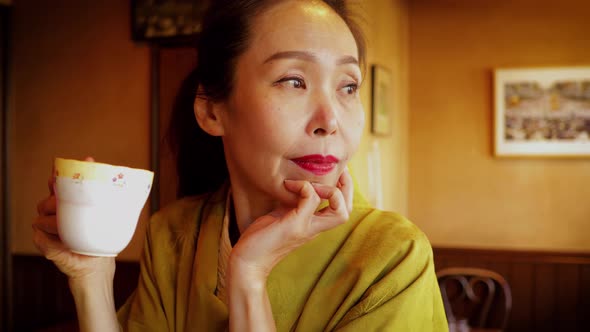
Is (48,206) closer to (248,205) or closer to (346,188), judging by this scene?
(248,205)

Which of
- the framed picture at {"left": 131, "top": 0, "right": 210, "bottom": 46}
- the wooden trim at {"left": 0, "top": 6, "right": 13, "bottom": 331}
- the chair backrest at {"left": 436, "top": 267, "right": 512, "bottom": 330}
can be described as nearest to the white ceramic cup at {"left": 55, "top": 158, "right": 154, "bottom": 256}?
the framed picture at {"left": 131, "top": 0, "right": 210, "bottom": 46}

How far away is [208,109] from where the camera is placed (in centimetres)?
112

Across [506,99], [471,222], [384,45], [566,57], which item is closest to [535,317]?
[471,222]

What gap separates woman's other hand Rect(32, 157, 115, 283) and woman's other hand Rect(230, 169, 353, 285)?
339 millimetres

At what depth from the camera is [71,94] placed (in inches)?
130

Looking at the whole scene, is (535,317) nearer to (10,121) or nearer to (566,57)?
(566,57)

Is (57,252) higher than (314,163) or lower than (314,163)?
lower

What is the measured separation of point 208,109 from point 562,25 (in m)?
4.06

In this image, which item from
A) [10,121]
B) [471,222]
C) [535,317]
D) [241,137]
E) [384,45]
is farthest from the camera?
[471,222]

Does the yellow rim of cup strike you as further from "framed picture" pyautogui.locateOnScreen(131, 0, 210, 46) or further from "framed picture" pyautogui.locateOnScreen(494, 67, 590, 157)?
"framed picture" pyautogui.locateOnScreen(494, 67, 590, 157)

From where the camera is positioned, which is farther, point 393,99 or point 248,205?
point 393,99

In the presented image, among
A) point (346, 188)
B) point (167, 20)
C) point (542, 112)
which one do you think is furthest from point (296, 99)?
point (542, 112)

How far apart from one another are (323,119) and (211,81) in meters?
0.29

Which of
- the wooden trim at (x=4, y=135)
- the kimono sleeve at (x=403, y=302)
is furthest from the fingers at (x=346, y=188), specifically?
the wooden trim at (x=4, y=135)
